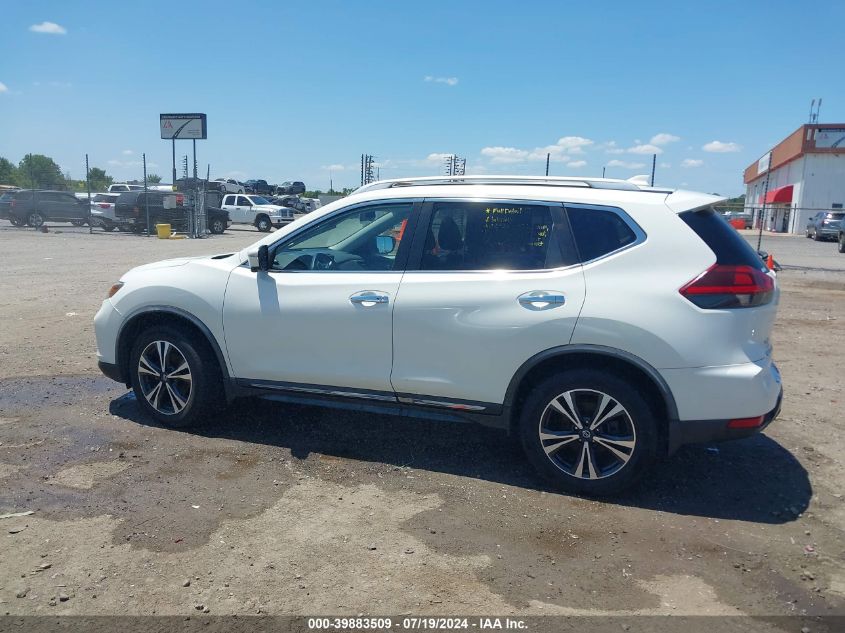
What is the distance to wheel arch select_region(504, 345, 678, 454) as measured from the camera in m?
3.91

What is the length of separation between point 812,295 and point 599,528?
11.0 metres

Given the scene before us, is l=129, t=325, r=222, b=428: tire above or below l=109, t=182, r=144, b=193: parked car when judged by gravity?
below

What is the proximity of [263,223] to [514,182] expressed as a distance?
32.9 metres

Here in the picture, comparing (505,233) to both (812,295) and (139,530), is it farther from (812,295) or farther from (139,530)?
(812,295)

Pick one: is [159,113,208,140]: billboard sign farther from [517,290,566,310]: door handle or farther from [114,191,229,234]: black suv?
[517,290,566,310]: door handle

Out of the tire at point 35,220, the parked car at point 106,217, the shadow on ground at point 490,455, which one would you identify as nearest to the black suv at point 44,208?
the tire at point 35,220

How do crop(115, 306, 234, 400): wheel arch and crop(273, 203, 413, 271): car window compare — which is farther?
crop(115, 306, 234, 400): wheel arch

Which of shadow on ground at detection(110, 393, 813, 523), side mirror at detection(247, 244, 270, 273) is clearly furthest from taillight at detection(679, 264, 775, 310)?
side mirror at detection(247, 244, 270, 273)

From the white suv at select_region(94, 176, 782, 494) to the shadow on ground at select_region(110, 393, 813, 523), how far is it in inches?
12.9

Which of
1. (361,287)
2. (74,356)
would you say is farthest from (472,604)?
(74,356)

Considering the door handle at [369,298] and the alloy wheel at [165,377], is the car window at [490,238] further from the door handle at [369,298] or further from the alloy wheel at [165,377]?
the alloy wheel at [165,377]

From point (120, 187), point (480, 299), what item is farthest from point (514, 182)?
point (120, 187)

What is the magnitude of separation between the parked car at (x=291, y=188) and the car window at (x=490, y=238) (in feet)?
181

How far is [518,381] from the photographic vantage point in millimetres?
4180
